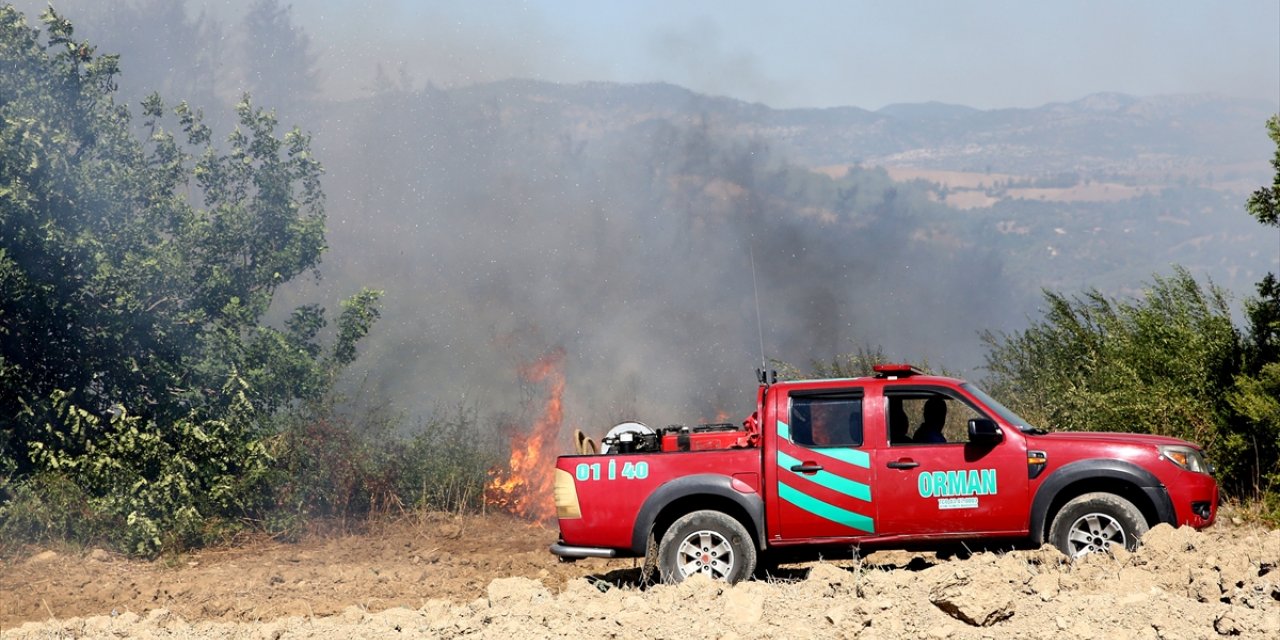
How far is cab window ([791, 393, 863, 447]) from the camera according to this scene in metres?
11.1

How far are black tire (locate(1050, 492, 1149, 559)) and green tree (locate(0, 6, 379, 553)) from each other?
A: 10.3 m

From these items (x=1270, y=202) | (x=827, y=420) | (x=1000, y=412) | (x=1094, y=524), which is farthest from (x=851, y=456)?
(x=1270, y=202)

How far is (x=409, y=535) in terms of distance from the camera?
16891mm

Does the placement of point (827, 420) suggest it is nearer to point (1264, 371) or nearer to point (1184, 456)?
point (1184, 456)

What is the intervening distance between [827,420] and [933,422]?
102 centimetres

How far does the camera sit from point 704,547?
1116cm

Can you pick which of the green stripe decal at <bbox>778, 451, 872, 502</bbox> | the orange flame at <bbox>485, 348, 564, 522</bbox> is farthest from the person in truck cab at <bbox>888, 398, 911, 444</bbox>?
the orange flame at <bbox>485, 348, 564, 522</bbox>

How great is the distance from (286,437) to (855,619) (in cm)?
1093

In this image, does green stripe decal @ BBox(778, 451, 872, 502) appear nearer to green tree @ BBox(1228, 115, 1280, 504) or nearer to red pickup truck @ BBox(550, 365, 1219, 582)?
red pickup truck @ BBox(550, 365, 1219, 582)

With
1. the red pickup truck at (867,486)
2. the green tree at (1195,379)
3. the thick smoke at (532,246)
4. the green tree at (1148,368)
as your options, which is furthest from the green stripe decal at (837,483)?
the thick smoke at (532,246)

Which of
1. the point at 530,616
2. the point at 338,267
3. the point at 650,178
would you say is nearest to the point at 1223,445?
the point at 530,616

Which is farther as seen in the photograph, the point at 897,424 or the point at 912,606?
the point at 897,424

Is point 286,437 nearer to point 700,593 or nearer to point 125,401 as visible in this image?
point 125,401

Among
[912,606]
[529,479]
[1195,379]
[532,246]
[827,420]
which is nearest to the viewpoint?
[912,606]
